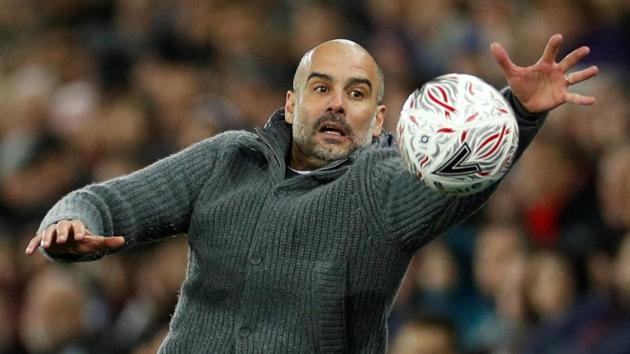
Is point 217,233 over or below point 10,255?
over

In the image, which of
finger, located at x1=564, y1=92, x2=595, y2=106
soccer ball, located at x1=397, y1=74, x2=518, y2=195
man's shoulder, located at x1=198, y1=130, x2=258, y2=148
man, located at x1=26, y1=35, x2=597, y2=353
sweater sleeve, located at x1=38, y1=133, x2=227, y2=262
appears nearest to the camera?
soccer ball, located at x1=397, y1=74, x2=518, y2=195

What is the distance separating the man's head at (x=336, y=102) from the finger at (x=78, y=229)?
81cm

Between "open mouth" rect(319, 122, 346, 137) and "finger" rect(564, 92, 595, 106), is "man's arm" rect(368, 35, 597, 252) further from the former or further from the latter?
"open mouth" rect(319, 122, 346, 137)

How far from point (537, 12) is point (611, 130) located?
64.1 inches

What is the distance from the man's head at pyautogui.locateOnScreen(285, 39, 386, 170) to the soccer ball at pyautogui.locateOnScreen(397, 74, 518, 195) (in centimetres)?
54

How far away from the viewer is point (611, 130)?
24.0 feet

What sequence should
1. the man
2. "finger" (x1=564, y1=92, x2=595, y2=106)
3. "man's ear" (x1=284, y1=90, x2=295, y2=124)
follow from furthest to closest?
"man's ear" (x1=284, y1=90, x2=295, y2=124)
the man
"finger" (x1=564, y1=92, x2=595, y2=106)

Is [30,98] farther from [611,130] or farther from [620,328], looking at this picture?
[620,328]

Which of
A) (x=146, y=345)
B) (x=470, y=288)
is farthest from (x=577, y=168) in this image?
(x=146, y=345)

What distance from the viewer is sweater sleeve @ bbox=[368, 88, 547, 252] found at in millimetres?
4441

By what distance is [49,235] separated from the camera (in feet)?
Result: 14.6

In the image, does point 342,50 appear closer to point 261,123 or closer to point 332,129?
point 332,129

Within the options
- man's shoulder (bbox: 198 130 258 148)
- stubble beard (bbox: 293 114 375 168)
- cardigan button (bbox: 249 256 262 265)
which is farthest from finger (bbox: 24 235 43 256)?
stubble beard (bbox: 293 114 375 168)

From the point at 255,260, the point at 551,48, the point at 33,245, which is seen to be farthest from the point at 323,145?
the point at 33,245
